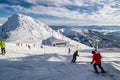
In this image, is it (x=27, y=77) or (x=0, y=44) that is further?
(x=0, y=44)

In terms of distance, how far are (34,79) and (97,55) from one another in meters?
5.25

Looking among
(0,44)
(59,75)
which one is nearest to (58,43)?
(0,44)

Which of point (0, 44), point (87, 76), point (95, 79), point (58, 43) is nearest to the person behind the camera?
point (95, 79)

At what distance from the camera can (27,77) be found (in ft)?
62.7

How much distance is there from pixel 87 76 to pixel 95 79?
4.06 ft

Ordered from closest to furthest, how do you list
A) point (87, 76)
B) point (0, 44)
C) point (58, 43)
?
point (87, 76) < point (0, 44) < point (58, 43)

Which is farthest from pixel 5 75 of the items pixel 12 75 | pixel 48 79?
pixel 48 79

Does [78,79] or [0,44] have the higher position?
[0,44]

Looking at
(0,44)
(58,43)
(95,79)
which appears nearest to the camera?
(95,79)

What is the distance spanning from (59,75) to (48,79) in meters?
1.78

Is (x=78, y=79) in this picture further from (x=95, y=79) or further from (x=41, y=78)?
(x=41, y=78)

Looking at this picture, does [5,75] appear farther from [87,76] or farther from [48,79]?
[87,76]

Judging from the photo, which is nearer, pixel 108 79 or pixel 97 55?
pixel 108 79

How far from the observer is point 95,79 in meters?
18.0
